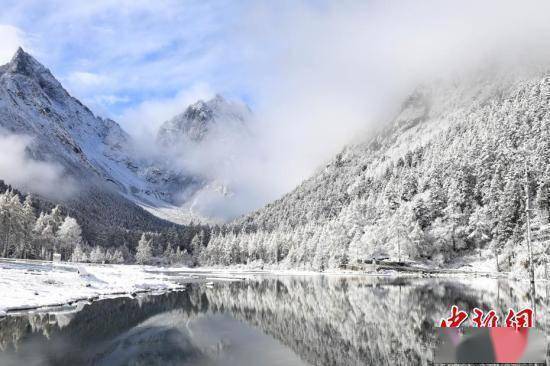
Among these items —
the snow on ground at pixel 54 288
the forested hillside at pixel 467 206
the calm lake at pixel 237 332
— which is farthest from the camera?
the forested hillside at pixel 467 206

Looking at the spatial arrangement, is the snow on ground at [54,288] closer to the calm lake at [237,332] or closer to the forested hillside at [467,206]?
the calm lake at [237,332]

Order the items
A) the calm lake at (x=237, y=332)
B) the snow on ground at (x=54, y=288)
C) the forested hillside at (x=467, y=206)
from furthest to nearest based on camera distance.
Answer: the forested hillside at (x=467, y=206)
the snow on ground at (x=54, y=288)
the calm lake at (x=237, y=332)

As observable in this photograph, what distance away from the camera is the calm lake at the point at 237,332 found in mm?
23828

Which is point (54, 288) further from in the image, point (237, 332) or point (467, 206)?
point (467, 206)

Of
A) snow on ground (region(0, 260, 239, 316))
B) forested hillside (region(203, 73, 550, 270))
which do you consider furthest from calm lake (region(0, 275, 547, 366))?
forested hillside (region(203, 73, 550, 270))

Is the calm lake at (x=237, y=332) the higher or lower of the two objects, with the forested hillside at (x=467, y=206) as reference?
lower

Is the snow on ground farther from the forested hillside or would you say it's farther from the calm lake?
the forested hillside

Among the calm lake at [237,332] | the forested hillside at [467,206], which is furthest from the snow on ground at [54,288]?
the forested hillside at [467,206]

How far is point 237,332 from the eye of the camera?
33.1 meters

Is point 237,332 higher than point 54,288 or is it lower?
lower

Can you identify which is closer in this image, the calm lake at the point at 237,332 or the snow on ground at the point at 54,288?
the calm lake at the point at 237,332

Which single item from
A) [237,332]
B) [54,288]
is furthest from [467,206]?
[237,332]

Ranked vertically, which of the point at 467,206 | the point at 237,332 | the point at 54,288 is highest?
the point at 467,206

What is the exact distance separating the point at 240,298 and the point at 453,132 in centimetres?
16448
